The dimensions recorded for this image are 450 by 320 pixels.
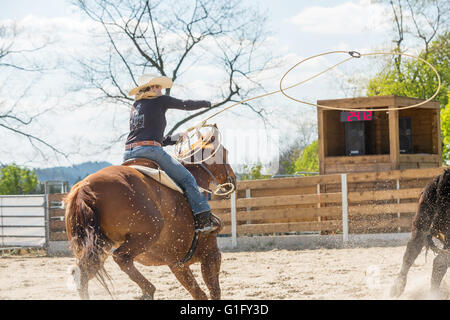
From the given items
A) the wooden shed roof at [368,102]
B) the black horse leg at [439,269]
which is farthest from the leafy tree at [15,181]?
the black horse leg at [439,269]

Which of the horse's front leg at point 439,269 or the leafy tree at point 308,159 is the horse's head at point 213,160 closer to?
the horse's front leg at point 439,269

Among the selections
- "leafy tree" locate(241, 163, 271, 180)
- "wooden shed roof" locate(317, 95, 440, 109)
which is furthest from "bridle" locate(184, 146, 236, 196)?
"leafy tree" locate(241, 163, 271, 180)

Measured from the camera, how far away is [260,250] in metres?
11.4

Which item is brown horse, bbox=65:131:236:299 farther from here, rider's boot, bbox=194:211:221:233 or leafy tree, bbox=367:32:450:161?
leafy tree, bbox=367:32:450:161

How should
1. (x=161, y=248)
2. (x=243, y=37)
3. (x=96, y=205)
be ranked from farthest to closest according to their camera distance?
(x=243, y=37)
(x=161, y=248)
(x=96, y=205)

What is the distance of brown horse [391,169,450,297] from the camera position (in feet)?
18.2

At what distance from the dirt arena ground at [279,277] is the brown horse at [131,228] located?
1.06 ft

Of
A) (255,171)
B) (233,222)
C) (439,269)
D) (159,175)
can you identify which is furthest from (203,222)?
(255,171)

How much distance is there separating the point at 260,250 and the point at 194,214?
6.54m

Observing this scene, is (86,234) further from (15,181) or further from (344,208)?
(15,181)

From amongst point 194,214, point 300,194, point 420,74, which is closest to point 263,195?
point 300,194

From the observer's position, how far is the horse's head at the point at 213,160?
588 cm

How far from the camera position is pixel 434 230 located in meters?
5.57
